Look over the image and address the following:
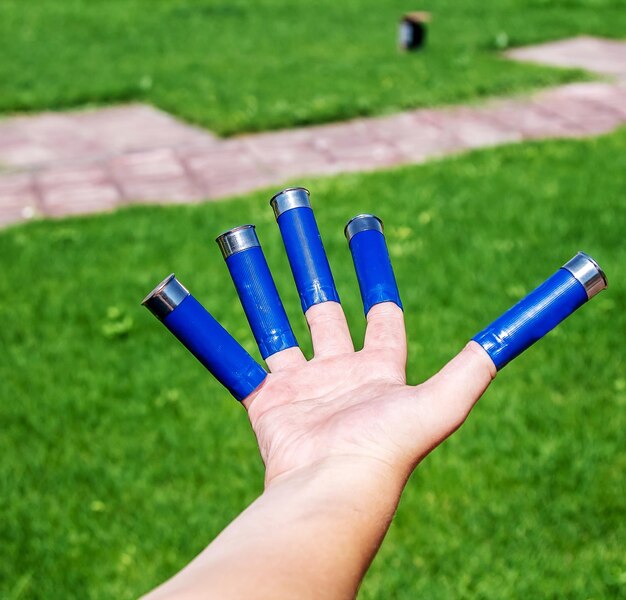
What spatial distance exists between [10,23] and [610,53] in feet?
21.5

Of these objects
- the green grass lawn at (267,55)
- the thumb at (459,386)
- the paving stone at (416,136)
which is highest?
the thumb at (459,386)

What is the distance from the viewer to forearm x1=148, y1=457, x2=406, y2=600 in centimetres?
100

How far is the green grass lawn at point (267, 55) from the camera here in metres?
6.71

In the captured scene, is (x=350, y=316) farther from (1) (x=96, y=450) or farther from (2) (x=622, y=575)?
(2) (x=622, y=575)

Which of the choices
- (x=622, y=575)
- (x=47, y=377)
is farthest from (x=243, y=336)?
(x=622, y=575)

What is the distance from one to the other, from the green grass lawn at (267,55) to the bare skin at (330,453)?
4916mm

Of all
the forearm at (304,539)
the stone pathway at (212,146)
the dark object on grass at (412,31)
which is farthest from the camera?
the dark object on grass at (412,31)

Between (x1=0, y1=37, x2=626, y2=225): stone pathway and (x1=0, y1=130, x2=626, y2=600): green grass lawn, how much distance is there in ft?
1.58

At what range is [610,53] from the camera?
8.04 meters

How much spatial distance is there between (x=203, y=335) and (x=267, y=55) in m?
7.25

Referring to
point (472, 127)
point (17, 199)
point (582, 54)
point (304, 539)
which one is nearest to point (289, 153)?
point (472, 127)

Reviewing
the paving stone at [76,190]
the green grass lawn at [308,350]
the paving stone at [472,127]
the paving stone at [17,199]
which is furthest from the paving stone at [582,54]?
the paving stone at [17,199]

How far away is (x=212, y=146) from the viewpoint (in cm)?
592

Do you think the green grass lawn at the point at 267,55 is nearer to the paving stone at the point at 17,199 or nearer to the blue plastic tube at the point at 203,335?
the paving stone at the point at 17,199
